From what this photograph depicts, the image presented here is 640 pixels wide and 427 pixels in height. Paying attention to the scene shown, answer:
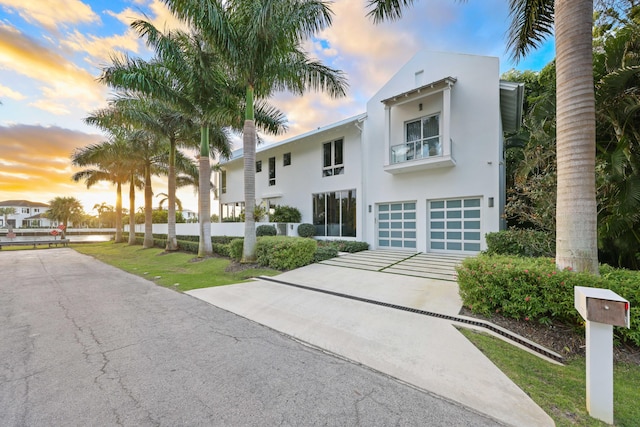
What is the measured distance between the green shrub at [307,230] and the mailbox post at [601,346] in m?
14.2

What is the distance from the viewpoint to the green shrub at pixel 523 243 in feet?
25.8

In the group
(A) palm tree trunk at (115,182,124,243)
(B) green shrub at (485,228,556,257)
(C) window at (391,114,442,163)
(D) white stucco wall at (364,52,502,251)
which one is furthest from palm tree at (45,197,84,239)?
(B) green shrub at (485,228,556,257)

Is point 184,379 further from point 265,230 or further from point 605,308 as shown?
point 265,230

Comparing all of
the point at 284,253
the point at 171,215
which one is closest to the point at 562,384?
the point at 284,253

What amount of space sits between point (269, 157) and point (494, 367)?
19550 mm

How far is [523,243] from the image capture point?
861cm

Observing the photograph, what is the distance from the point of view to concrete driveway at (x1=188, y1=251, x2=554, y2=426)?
2.80 meters

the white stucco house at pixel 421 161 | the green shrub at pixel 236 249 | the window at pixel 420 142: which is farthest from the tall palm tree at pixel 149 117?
the window at pixel 420 142

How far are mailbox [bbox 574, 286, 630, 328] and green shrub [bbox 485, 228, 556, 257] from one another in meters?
5.41

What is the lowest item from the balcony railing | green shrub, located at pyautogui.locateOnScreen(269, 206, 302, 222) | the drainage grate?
the drainage grate

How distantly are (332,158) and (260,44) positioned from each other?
27.4 ft

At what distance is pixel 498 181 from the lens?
10977 millimetres

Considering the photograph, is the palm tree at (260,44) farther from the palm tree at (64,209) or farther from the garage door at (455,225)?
the palm tree at (64,209)

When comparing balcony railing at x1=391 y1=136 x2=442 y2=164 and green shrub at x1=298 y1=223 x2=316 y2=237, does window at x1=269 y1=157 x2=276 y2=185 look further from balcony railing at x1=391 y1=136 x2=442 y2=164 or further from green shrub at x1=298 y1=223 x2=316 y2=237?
balcony railing at x1=391 y1=136 x2=442 y2=164
